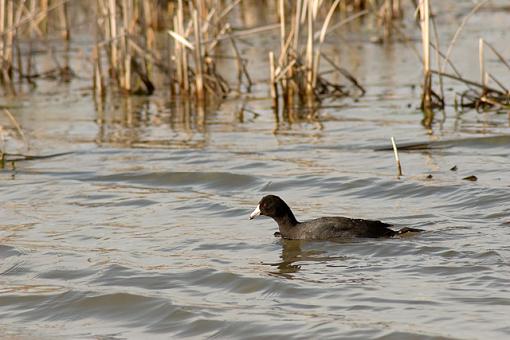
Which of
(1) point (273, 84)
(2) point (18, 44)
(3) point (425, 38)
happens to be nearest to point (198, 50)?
(1) point (273, 84)

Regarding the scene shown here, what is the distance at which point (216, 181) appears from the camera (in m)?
9.90

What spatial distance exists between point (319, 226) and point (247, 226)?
2.65 ft

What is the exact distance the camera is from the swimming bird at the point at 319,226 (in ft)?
24.7

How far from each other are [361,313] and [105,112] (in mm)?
8068

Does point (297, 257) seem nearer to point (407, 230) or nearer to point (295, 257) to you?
point (295, 257)

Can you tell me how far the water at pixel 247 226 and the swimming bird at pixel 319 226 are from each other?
0.26 ft

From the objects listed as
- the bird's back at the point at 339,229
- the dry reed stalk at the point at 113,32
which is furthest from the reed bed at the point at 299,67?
the bird's back at the point at 339,229

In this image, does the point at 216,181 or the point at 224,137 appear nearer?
the point at 216,181

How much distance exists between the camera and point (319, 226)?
7.75m

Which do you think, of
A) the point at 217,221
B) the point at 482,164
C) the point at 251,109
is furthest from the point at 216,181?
the point at 251,109

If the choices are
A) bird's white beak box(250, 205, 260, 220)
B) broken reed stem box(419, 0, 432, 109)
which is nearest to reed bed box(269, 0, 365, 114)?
broken reed stem box(419, 0, 432, 109)

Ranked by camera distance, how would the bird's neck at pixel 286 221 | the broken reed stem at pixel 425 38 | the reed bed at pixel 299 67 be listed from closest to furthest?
the bird's neck at pixel 286 221, the broken reed stem at pixel 425 38, the reed bed at pixel 299 67

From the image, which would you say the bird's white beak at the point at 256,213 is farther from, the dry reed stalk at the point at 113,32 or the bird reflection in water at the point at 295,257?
the dry reed stalk at the point at 113,32

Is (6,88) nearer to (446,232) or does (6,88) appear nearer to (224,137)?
(224,137)
